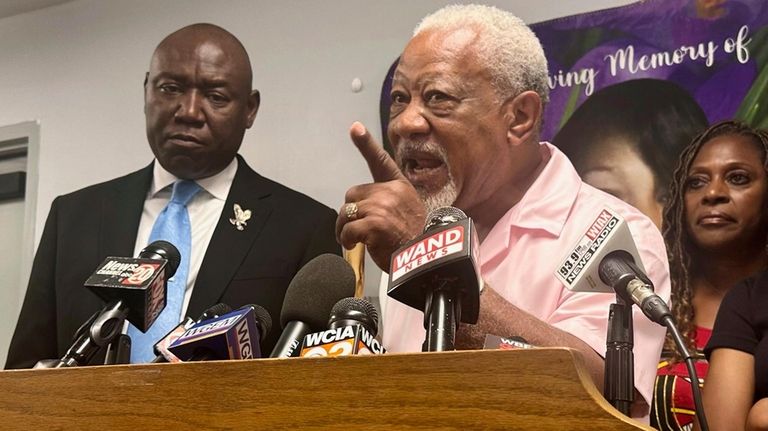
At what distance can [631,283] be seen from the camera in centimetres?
132

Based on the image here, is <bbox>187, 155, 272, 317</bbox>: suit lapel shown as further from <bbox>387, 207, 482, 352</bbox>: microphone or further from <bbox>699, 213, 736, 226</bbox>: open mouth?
<bbox>387, 207, 482, 352</bbox>: microphone

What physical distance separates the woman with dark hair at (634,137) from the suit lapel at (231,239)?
3.12 ft

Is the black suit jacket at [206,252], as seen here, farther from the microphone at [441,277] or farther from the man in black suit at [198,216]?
the microphone at [441,277]

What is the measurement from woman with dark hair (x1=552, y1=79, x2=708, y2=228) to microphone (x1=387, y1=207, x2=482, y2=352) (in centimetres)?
144

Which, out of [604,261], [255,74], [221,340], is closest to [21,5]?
[255,74]

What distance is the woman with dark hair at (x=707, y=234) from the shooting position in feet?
7.59

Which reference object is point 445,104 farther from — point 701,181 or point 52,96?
point 52,96

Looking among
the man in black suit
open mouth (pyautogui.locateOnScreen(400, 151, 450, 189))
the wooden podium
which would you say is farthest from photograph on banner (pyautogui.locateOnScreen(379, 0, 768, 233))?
the wooden podium

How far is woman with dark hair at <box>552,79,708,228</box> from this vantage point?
2.52m

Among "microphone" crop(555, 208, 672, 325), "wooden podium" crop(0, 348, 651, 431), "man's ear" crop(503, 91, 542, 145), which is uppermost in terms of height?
"man's ear" crop(503, 91, 542, 145)

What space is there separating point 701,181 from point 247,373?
5.66 feet

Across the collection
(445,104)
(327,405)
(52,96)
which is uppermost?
(52,96)

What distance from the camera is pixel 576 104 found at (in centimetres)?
270

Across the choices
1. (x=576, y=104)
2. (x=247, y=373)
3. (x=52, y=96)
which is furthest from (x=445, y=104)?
(x=52, y=96)
